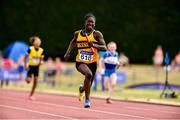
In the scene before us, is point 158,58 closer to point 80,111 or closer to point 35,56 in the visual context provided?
point 35,56

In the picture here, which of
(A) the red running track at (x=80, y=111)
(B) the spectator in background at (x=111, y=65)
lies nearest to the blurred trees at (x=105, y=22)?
(B) the spectator in background at (x=111, y=65)

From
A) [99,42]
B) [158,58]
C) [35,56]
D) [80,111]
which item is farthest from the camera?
[158,58]

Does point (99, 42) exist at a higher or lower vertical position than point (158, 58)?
lower

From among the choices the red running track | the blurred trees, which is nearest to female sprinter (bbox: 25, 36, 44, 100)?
the red running track

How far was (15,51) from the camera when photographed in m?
40.4

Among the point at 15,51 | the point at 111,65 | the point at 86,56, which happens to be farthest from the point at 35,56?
the point at 15,51

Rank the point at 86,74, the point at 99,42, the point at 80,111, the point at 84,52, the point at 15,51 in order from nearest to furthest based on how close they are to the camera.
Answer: the point at 86,74, the point at 99,42, the point at 84,52, the point at 80,111, the point at 15,51

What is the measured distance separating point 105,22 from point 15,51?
5846mm

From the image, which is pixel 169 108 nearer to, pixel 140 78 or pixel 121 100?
pixel 121 100

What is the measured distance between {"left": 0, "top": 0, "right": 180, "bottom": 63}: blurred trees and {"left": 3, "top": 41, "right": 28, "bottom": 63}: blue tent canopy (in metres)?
2.97

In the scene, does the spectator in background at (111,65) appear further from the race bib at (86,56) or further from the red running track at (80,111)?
the race bib at (86,56)

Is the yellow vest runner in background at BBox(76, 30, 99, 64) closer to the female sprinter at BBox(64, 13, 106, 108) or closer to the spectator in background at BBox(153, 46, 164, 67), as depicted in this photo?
the female sprinter at BBox(64, 13, 106, 108)

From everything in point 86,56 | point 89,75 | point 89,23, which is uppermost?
point 89,23

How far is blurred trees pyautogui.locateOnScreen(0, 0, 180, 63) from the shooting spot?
38.7m
